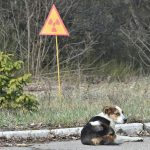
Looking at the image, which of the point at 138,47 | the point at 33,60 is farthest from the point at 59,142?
the point at 138,47

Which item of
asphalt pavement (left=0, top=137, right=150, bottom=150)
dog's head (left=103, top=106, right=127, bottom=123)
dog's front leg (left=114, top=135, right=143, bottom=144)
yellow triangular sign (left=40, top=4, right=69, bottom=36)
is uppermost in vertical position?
yellow triangular sign (left=40, top=4, right=69, bottom=36)

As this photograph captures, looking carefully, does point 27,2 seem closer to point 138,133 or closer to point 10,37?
point 10,37

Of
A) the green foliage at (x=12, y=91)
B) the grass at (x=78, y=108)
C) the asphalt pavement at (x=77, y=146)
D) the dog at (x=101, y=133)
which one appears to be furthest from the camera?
the green foliage at (x=12, y=91)

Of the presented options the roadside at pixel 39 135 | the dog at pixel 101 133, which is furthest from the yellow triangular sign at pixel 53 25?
the dog at pixel 101 133

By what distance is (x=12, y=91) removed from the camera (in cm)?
1177

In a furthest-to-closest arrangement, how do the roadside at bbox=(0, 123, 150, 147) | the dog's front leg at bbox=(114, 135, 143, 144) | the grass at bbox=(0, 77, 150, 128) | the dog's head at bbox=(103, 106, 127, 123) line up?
the grass at bbox=(0, 77, 150, 128) → the roadside at bbox=(0, 123, 150, 147) → the dog's head at bbox=(103, 106, 127, 123) → the dog's front leg at bbox=(114, 135, 143, 144)

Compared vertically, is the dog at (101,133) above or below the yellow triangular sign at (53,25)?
below

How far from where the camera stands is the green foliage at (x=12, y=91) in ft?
38.6

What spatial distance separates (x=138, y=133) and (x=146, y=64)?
49.0ft

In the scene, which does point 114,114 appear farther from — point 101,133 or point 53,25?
point 53,25

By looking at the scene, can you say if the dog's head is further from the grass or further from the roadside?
the grass

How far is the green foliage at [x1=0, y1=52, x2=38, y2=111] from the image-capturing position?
38.6 ft

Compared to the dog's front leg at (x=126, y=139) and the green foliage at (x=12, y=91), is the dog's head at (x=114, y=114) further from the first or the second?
the green foliage at (x=12, y=91)

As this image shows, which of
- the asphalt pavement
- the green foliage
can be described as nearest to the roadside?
the asphalt pavement
